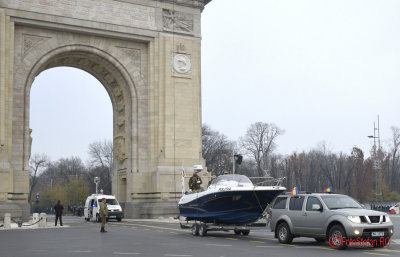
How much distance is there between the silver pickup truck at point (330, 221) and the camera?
48.8ft

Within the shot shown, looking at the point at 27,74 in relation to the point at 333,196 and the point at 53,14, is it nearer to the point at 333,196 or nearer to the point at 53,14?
the point at 53,14

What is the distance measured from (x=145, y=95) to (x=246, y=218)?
19.6 metres

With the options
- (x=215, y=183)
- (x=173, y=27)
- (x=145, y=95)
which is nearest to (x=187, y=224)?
(x=215, y=183)

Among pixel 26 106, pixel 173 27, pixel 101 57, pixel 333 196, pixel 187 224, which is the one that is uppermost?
pixel 173 27

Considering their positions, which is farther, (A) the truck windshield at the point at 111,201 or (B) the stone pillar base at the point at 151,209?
(A) the truck windshield at the point at 111,201

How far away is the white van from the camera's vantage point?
34.2m

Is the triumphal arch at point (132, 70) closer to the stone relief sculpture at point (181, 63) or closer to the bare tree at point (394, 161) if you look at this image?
the stone relief sculpture at point (181, 63)

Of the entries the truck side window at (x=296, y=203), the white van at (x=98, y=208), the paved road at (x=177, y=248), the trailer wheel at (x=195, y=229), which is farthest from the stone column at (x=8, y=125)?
the truck side window at (x=296, y=203)

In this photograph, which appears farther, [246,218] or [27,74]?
[27,74]

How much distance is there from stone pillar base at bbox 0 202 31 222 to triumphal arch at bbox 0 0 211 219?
173 centimetres

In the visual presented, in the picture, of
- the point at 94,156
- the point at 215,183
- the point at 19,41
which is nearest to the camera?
the point at 215,183

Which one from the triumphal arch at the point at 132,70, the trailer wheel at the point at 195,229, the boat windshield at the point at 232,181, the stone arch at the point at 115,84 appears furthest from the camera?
the stone arch at the point at 115,84

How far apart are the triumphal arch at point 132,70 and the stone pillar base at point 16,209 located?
173 cm

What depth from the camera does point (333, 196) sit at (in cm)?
1644
